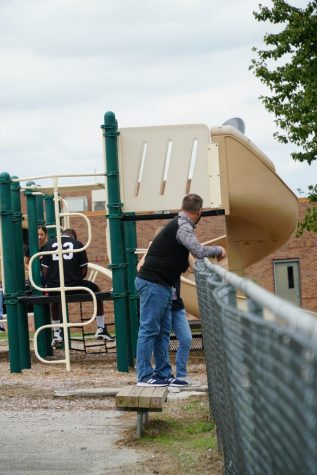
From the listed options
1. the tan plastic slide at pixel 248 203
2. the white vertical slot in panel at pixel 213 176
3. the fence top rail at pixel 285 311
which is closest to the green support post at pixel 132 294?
the tan plastic slide at pixel 248 203

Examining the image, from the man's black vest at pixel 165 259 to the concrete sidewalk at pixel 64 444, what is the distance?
1.29m

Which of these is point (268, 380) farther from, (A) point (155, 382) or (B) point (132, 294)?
(B) point (132, 294)

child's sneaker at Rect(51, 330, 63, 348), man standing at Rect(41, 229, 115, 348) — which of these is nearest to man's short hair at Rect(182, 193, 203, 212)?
man standing at Rect(41, 229, 115, 348)

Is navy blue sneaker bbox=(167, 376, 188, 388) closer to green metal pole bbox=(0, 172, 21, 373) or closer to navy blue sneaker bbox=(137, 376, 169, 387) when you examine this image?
navy blue sneaker bbox=(137, 376, 169, 387)

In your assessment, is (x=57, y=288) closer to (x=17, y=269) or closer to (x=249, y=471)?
(x=17, y=269)

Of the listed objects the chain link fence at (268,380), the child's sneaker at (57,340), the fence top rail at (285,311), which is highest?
the fence top rail at (285,311)

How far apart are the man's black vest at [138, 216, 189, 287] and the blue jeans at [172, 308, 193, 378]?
1.23 m

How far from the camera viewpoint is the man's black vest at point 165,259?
10141mm

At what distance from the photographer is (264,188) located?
15.6 metres

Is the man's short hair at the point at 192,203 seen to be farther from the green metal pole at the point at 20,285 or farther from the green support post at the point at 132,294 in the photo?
the green metal pole at the point at 20,285

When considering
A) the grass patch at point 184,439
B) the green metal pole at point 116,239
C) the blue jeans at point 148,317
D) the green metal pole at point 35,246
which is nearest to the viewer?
the grass patch at point 184,439

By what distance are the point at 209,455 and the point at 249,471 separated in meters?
3.19

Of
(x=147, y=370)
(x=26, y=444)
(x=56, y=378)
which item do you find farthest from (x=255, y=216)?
(x=26, y=444)

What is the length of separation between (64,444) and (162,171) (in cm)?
583
